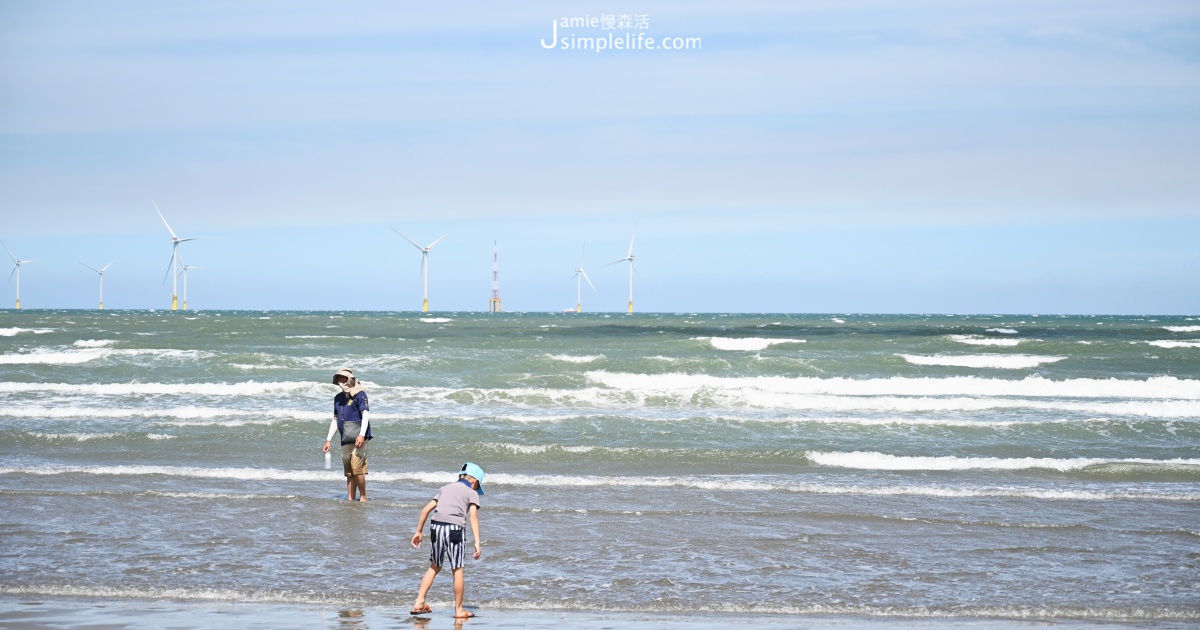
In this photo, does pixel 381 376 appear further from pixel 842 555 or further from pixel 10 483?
pixel 842 555

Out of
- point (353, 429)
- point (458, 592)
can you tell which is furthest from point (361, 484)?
point (458, 592)

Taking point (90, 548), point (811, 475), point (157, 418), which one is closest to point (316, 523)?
point (90, 548)

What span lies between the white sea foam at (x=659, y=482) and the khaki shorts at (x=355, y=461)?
1.84 meters

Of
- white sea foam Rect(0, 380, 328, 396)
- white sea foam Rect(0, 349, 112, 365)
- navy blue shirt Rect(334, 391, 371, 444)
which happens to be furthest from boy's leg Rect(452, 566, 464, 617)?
white sea foam Rect(0, 349, 112, 365)

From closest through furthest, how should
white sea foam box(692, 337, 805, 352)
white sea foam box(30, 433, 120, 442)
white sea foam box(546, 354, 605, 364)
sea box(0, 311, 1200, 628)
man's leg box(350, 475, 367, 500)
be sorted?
sea box(0, 311, 1200, 628) < man's leg box(350, 475, 367, 500) < white sea foam box(30, 433, 120, 442) < white sea foam box(546, 354, 605, 364) < white sea foam box(692, 337, 805, 352)

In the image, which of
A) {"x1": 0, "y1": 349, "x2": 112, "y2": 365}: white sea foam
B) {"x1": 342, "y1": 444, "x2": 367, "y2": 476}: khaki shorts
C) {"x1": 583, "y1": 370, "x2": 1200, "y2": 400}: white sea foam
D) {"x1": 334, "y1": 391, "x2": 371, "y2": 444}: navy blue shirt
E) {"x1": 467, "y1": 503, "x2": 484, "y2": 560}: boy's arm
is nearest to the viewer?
{"x1": 467, "y1": 503, "x2": 484, "y2": 560}: boy's arm

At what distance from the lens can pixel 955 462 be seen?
16578mm

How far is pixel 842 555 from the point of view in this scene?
10.3 metres

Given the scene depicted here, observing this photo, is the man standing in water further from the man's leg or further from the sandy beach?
the sandy beach

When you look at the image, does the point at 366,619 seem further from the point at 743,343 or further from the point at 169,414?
the point at 743,343

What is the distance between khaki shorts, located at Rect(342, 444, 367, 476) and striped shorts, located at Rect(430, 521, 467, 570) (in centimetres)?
478

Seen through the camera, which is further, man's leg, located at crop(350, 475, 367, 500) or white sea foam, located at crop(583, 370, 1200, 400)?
white sea foam, located at crop(583, 370, 1200, 400)

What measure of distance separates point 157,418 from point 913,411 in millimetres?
15440

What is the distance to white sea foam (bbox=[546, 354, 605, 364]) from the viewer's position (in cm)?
3347
